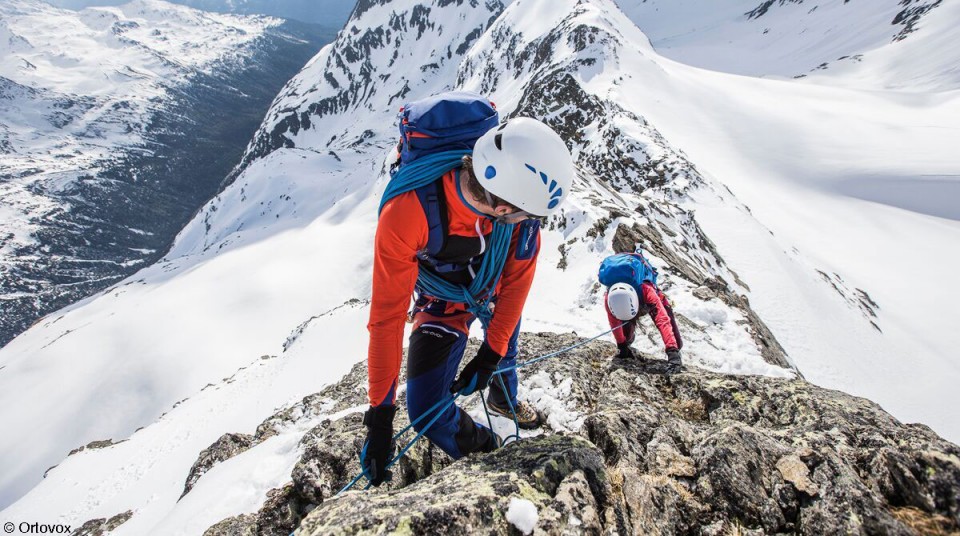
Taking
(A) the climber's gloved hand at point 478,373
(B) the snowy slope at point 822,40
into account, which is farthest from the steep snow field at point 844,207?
(A) the climber's gloved hand at point 478,373

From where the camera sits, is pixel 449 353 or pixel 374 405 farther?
pixel 449 353

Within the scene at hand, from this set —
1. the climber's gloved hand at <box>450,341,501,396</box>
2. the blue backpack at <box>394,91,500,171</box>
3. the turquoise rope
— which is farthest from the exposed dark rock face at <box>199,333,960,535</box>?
the blue backpack at <box>394,91,500,171</box>

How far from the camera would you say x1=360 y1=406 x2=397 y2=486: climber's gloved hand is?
3963mm

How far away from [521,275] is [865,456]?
3.12m

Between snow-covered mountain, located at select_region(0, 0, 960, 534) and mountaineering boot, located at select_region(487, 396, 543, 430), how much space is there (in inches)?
98.5

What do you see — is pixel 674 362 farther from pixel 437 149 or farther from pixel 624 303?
pixel 437 149

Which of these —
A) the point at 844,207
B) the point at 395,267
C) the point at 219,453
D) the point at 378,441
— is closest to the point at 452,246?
the point at 395,267

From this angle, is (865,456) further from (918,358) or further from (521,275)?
(918,358)

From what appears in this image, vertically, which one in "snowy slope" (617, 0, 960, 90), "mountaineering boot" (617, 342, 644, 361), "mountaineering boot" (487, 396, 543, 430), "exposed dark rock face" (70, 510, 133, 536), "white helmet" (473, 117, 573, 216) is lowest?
"exposed dark rock face" (70, 510, 133, 536)

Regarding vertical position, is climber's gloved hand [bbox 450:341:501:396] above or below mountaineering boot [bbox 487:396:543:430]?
above

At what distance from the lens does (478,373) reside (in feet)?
14.6

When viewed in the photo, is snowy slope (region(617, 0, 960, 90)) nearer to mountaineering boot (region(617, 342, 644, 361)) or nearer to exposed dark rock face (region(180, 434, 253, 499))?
mountaineering boot (region(617, 342, 644, 361))

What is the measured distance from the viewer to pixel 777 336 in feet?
48.2

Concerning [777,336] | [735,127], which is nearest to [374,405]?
[777,336]
